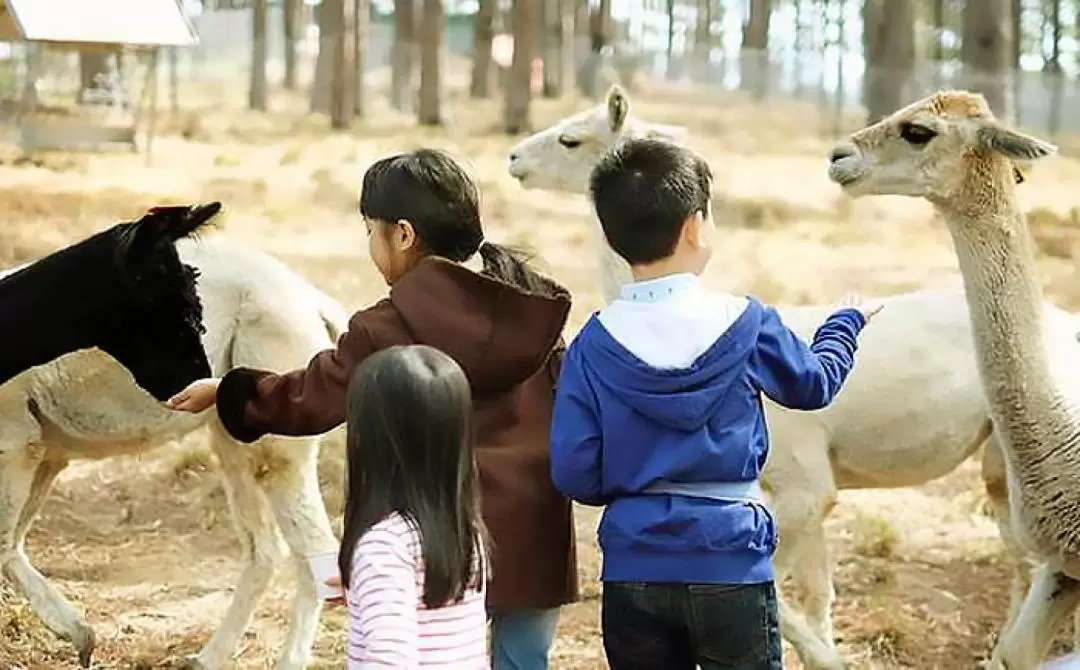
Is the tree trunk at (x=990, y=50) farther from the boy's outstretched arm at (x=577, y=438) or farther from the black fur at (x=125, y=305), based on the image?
the boy's outstretched arm at (x=577, y=438)

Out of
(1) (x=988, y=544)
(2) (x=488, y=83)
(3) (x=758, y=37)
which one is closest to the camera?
(1) (x=988, y=544)

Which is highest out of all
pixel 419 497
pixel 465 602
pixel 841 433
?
pixel 419 497

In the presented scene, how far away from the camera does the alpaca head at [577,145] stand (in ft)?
22.2

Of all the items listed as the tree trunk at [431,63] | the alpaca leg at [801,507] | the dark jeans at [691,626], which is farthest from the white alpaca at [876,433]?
the tree trunk at [431,63]

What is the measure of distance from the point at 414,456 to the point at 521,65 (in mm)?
23008

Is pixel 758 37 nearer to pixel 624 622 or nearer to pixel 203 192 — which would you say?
pixel 203 192

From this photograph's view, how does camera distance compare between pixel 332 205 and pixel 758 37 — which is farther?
pixel 758 37

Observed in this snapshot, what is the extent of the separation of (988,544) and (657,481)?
5.07 meters

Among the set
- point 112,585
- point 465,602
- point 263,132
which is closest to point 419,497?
point 465,602

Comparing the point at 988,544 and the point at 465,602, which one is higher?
the point at 465,602

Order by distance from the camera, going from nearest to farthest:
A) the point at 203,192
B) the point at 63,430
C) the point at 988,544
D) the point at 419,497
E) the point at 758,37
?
the point at 419,497, the point at 63,430, the point at 988,544, the point at 203,192, the point at 758,37

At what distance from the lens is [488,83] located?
3578cm

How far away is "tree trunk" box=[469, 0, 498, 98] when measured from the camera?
3075cm

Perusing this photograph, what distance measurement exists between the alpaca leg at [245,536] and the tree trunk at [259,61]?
28713 mm
